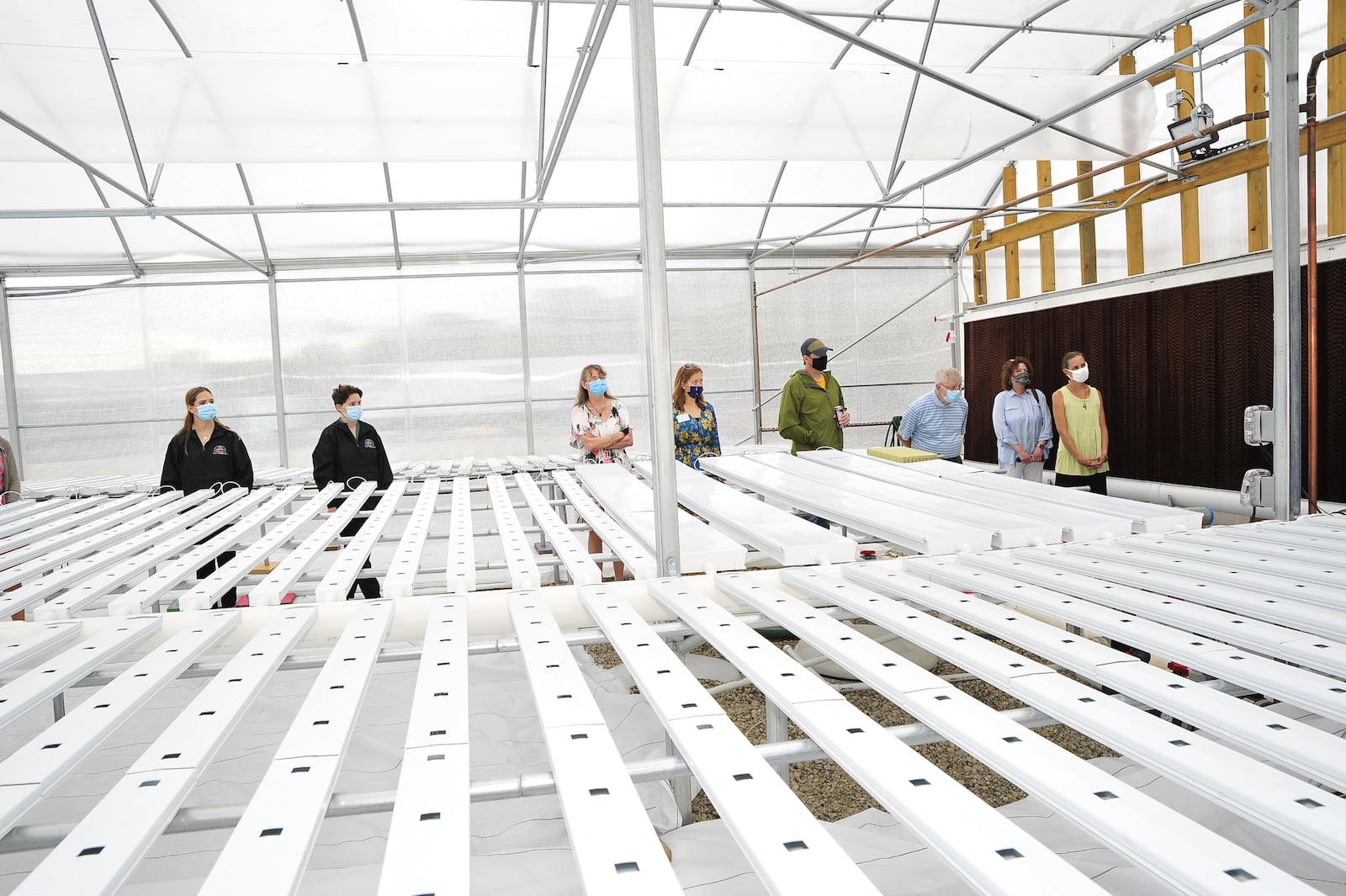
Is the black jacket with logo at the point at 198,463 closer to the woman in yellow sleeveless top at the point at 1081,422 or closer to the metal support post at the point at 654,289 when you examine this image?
the metal support post at the point at 654,289

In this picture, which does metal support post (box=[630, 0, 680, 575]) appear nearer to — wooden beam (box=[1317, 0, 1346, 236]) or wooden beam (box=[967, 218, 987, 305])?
wooden beam (box=[1317, 0, 1346, 236])

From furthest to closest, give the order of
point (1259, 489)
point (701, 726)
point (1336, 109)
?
1. point (1336, 109)
2. point (1259, 489)
3. point (701, 726)

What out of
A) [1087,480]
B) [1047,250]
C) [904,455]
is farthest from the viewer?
[1047,250]

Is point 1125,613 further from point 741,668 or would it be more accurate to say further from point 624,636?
point 624,636

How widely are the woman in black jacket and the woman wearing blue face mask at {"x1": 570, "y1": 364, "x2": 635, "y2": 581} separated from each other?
3.73 feet

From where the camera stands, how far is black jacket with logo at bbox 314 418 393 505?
15.8ft

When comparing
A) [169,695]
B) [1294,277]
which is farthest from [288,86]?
[1294,277]

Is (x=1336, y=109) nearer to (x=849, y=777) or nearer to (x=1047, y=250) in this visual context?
(x=1047, y=250)

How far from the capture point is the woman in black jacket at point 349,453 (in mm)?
4805

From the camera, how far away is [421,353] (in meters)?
8.77

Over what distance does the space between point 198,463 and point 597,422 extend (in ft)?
7.40

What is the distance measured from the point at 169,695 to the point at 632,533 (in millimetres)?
2464

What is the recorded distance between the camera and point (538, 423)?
352 inches

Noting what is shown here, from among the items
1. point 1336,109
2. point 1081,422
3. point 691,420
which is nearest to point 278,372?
point 691,420
